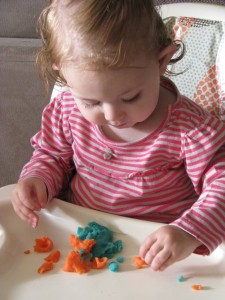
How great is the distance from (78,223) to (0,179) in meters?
0.74

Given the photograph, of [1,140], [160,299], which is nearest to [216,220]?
[160,299]

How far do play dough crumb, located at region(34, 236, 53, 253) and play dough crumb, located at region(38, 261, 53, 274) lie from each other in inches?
1.6

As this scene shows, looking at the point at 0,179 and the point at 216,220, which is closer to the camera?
the point at 216,220

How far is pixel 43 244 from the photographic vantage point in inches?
28.4

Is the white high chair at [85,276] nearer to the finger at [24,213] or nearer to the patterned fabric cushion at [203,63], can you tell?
the finger at [24,213]

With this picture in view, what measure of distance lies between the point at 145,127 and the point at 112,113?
11cm

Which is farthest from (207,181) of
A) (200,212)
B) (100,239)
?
(100,239)

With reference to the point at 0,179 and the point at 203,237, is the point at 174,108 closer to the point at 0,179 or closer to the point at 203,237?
the point at 203,237

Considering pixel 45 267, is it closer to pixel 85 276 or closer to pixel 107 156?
pixel 85 276

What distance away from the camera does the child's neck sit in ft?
2.40

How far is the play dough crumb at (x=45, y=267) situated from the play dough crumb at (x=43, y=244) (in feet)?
0.13

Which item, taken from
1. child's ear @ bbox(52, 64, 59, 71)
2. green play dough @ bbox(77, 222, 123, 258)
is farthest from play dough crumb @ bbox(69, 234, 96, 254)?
child's ear @ bbox(52, 64, 59, 71)

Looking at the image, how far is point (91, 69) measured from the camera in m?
0.60

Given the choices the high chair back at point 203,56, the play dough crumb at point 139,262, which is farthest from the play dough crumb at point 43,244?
the high chair back at point 203,56
